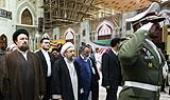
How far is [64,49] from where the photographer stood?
23.9ft

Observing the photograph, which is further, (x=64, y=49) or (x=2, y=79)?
(x=64, y=49)

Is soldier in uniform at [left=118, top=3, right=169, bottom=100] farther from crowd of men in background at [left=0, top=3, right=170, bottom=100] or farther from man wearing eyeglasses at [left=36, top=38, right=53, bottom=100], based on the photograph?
man wearing eyeglasses at [left=36, top=38, right=53, bottom=100]

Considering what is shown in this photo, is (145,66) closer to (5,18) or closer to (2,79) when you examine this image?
(2,79)

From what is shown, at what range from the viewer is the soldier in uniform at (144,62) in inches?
159

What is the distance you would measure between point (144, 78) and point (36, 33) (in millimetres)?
35643

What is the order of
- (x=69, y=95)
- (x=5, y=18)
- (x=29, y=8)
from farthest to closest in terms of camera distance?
(x=29, y=8) < (x=5, y=18) < (x=69, y=95)

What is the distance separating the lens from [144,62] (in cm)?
412

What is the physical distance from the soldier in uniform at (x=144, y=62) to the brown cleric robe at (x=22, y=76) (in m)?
2.53

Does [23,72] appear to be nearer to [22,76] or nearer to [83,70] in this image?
[22,76]

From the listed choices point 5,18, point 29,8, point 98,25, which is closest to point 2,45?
point 98,25

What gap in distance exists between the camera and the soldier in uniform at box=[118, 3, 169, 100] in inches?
159

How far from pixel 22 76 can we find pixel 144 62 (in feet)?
8.93

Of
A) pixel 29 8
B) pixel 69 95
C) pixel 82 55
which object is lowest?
pixel 69 95

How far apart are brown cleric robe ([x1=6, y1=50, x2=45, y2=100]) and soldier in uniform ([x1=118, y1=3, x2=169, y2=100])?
8.31 feet
